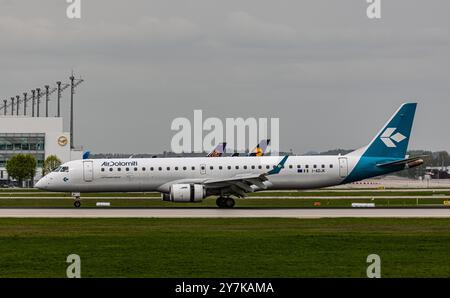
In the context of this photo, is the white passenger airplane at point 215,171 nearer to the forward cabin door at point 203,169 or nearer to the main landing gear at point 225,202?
the forward cabin door at point 203,169

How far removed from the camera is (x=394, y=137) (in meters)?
60.4

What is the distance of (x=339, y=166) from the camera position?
193 ft

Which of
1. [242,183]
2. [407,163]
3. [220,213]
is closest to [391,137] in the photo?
[407,163]

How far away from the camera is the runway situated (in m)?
48.7

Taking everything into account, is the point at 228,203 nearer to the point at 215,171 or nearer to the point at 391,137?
the point at 215,171

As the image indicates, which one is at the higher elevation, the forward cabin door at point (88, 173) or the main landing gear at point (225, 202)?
the forward cabin door at point (88, 173)

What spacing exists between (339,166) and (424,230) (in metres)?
20.7

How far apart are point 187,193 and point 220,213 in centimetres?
505

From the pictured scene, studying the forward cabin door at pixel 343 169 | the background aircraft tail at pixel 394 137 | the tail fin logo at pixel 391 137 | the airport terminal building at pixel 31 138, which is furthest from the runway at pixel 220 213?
the airport terminal building at pixel 31 138

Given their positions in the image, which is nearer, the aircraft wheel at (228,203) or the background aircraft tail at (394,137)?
the aircraft wheel at (228,203)

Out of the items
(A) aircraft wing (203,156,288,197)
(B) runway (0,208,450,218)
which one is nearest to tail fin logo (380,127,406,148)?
(B) runway (0,208,450,218)

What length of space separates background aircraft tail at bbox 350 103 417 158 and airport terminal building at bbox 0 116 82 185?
10605cm

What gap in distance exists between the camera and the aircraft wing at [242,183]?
56125 mm

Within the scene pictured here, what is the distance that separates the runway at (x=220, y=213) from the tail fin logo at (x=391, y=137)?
6887mm
